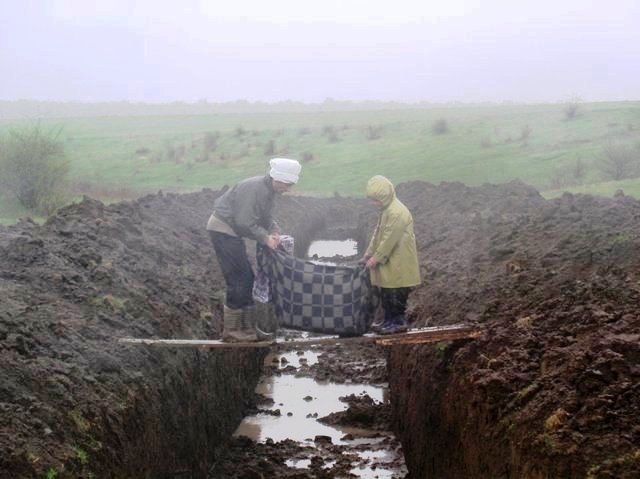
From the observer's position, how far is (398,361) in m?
14.8

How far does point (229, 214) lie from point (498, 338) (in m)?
3.48

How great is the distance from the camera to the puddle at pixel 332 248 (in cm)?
3497

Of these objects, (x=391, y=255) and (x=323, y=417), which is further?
(x=323, y=417)

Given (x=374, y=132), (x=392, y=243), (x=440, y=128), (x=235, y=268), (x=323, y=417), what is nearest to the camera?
(x=392, y=243)

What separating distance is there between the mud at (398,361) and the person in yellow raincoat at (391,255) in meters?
0.80

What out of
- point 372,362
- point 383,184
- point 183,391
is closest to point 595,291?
point 383,184

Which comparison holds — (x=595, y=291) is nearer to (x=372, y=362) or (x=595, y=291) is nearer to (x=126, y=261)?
(x=126, y=261)

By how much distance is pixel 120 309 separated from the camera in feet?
41.8

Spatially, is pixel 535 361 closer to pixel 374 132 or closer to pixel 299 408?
pixel 299 408

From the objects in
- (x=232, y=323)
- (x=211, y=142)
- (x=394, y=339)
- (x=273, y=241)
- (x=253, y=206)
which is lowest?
(x=211, y=142)

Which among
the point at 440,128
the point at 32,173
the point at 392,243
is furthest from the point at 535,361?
the point at 440,128

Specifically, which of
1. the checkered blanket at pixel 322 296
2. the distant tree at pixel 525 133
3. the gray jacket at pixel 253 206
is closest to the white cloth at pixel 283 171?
the gray jacket at pixel 253 206

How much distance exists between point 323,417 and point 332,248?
22.0 metres

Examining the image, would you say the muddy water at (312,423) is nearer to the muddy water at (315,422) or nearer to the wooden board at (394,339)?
the muddy water at (315,422)
